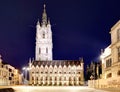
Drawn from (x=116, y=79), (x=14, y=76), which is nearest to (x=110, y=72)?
(x=116, y=79)

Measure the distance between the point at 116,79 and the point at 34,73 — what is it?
128044 mm

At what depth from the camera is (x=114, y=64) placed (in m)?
68.7

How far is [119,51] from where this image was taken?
2616 inches

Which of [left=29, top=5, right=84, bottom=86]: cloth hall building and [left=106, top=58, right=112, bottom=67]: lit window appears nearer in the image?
[left=106, top=58, right=112, bottom=67]: lit window

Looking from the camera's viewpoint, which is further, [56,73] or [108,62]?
[56,73]

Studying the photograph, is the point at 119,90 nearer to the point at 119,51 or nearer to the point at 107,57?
the point at 119,51

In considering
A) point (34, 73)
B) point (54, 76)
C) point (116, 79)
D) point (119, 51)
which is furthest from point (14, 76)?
point (116, 79)

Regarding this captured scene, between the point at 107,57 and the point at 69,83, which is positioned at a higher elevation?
the point at 107,57

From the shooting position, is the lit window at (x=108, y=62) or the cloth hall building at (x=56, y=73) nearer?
the lit window at (x=108, y=62)

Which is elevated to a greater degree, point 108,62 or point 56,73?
point 108,62

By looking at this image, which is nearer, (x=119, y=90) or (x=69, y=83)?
(x=119, y=90)

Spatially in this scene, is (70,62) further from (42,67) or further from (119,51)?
(119,51)

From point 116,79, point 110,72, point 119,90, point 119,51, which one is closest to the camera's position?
point 119,90

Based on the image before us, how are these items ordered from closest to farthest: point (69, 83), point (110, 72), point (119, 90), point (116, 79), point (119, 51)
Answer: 1. point (119, 90)
2. point (116, 79)
3. point (119, 51)
4. point (110, 72)
5. point (69, 83)
